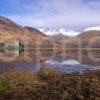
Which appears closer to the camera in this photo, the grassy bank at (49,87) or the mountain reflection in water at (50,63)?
the grassy bank at (49,87)

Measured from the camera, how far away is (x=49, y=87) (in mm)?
11312

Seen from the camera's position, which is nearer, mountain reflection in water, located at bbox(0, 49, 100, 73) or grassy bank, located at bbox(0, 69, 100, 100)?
grassy bank, located at bbox(0, 69, 100, 100)

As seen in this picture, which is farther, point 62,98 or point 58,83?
point 58,83

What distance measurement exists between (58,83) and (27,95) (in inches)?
45.5

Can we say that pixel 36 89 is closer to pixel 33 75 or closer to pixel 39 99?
pixel 39 99

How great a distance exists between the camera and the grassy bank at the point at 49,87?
10641 millimetres

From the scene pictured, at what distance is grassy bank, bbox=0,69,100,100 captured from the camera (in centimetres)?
1064

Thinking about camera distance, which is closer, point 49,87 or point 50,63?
point 49,87

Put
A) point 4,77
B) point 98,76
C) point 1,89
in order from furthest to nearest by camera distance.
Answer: point 98,76
point 4,77
point 1,89

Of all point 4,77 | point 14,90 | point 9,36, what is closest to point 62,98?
point 14,90

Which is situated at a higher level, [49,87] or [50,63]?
[49,87]

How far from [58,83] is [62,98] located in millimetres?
1066

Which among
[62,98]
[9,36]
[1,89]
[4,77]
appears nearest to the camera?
[62,98]

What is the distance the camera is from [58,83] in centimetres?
1152
